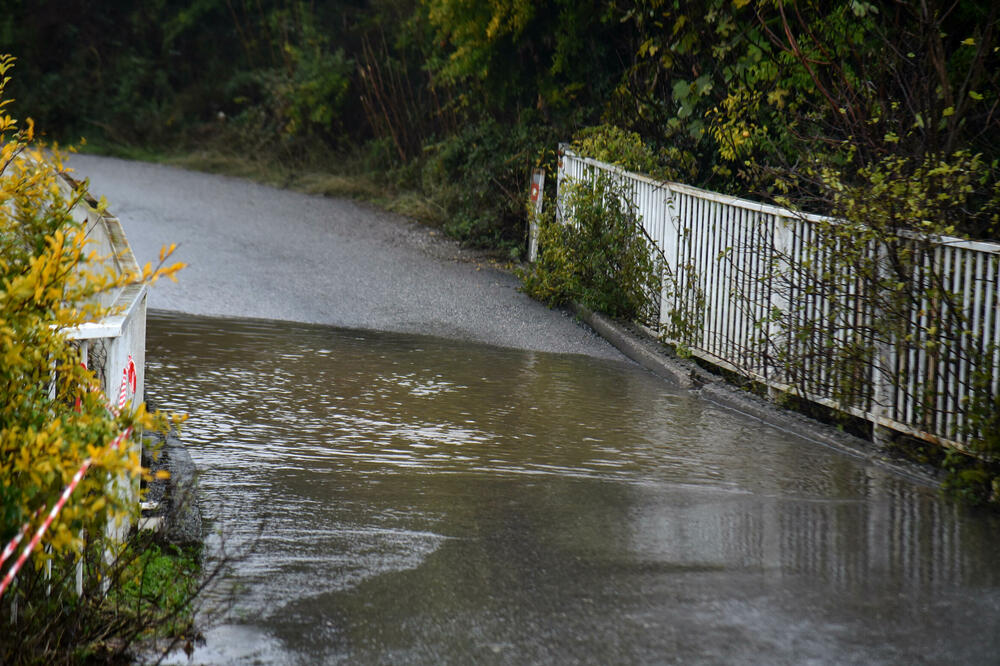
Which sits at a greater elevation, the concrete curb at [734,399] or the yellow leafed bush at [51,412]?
the yellow leafed bush at [51,412]

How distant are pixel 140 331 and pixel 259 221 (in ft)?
40.0

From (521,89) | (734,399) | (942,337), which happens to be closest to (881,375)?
(942,337)

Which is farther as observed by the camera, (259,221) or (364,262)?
(259,221)

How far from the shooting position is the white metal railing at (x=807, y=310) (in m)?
6.43

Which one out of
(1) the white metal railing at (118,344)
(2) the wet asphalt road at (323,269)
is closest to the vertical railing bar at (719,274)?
(2) the wet asphalt road at (323,269)

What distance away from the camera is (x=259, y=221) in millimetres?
17031

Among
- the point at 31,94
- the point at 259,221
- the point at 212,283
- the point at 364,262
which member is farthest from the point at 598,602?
the point at 31,94

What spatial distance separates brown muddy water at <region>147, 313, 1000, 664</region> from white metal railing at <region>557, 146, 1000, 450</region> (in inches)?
18.3

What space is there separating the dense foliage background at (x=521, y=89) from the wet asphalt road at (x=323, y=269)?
1339 mm

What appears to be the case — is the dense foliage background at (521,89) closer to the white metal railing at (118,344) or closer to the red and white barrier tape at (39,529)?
the white metal railing at (118,344)

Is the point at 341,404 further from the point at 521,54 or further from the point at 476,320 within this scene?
the point at 521,54

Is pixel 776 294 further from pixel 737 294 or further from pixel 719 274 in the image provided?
pixel 719 274

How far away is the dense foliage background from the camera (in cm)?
863

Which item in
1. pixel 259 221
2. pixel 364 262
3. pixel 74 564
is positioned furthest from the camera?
pixel 259 221
